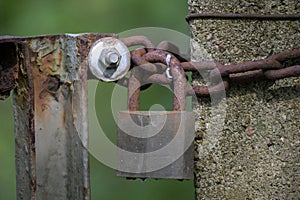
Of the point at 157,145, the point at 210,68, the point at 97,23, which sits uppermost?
the point at 97,23

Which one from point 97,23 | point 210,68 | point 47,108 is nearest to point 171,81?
point 210,68

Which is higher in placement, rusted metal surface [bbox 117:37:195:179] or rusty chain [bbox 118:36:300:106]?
rusty chain [bbox 118:36:300:106]

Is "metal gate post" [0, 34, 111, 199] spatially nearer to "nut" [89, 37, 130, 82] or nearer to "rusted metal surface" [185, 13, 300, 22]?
"nut" [89, 37, 130, 82]

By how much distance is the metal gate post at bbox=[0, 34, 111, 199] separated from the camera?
3.46 ft

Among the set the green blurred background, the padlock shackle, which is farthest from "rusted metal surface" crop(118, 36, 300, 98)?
the green blurred background

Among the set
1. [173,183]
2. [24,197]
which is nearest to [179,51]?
[24,197]

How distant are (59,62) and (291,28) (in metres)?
0.36

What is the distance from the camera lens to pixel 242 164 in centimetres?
106

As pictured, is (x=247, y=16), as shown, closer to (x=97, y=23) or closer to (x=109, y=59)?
(x=109, y=59)

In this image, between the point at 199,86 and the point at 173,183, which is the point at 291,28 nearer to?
the point at 199,86

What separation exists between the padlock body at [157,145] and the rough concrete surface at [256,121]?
0.04 metres

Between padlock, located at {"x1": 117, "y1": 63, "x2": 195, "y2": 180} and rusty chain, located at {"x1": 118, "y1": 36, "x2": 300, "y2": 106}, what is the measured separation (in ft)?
0.10

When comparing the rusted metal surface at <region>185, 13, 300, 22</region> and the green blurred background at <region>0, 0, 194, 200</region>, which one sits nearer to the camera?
the rusted metal surface at <region>185, 13, 300, 22</region>

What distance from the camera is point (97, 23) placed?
397 cm
